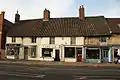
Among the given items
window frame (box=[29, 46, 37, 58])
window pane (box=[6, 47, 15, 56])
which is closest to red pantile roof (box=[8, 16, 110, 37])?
window frame (box=[29, 46, 37, 58])

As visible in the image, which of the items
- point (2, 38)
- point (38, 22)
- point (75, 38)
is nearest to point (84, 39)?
point (75, 38)

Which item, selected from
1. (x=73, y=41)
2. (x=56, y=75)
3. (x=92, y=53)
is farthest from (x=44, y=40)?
(x=56, y=75)

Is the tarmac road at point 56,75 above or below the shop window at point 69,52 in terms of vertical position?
below

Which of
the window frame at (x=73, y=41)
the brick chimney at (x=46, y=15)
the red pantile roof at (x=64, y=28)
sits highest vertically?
the brick chimney at (x=46, y=15)

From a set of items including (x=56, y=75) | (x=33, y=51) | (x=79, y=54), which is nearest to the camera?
(x=56, y=75)

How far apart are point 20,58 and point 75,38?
12.0 metres

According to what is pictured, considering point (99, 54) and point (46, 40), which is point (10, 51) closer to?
point (46, 40)

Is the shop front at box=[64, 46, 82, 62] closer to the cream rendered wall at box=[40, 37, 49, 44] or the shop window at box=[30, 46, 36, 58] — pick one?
the cream rendered wall at box=[40, 37, 49, 44]

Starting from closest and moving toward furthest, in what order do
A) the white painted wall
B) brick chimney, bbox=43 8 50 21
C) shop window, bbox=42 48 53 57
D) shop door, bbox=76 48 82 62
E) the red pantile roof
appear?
shop door, bbox=76 48 82 62 → the white painted wall → the red pantile roof → shop window, bbox=42 48 53 57 → brick chimney, bbox=43 8 50 21

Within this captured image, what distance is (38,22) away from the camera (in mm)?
46219

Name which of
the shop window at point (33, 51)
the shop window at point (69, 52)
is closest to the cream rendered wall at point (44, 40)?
the shop window at point (33, 51)

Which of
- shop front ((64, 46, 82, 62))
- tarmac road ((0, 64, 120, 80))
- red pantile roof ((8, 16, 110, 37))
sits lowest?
tarmac road ((0, 64, 120, 80))

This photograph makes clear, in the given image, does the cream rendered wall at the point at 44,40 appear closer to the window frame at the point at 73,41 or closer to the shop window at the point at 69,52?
the shop window at the point at 69,52

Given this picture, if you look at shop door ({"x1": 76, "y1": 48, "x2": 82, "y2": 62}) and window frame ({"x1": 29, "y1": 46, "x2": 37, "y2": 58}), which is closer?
shop door ({"x1": 76, "y1": 48, "x2": 82, "y2": 62})
